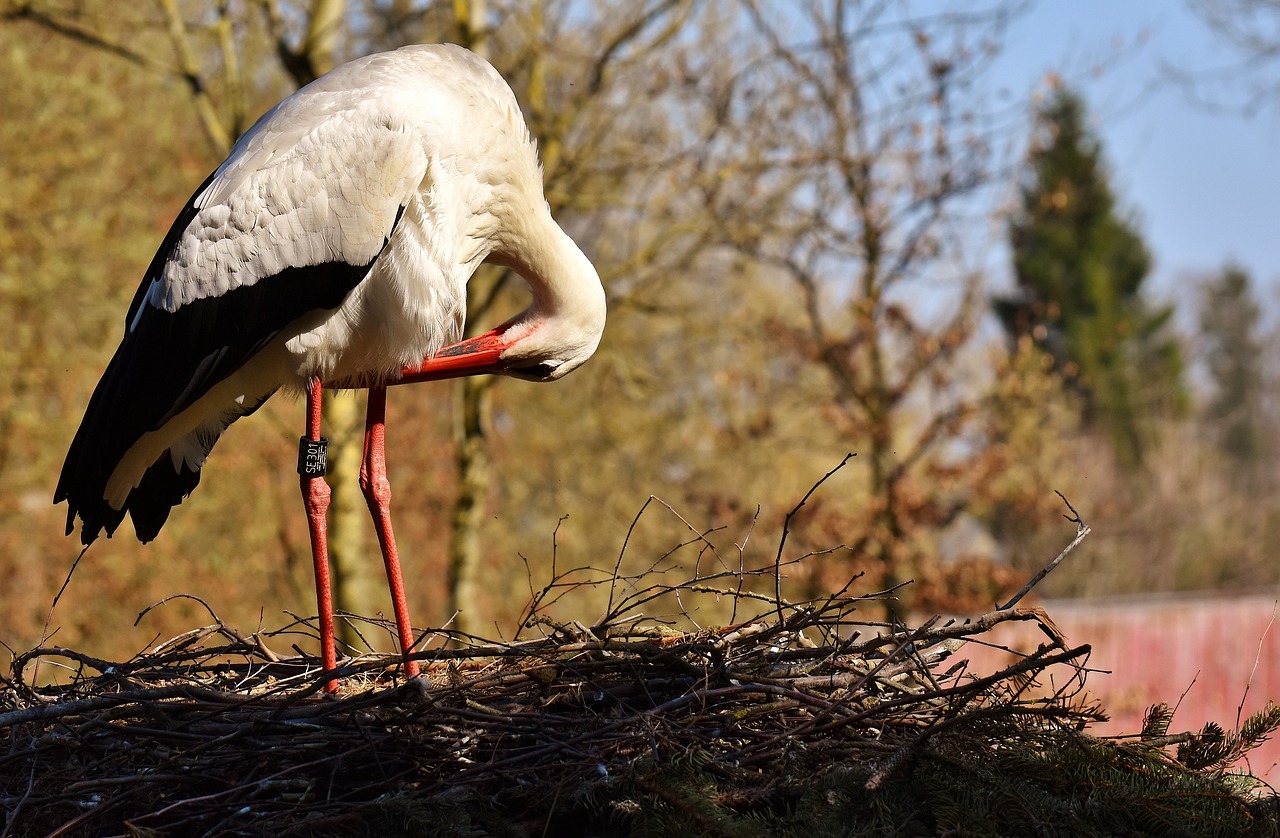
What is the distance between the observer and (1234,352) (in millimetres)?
42812

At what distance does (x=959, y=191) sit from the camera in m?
10.6

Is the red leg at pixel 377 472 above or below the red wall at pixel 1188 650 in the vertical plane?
above

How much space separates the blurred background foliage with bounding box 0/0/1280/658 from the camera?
9844 millimetres

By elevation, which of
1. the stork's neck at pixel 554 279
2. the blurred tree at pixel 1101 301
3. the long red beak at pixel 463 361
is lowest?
the long red beak at pixel 463 361

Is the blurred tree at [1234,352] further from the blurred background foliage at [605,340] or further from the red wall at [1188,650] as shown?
the red wall at [1188,650]

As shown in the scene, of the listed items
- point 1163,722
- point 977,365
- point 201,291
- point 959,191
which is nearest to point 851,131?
point 959,191

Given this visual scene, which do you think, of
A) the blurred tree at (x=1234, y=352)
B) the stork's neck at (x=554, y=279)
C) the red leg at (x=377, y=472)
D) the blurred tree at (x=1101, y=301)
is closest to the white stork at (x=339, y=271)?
the stork's neck at (x=554, y=279)

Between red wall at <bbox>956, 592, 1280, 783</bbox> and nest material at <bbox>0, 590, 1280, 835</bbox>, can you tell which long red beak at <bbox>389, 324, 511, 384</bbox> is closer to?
nest material at <bbox>0, 590, 1280, 835</bbox>

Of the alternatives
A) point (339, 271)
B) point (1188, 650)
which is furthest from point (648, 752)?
point (1188, 650)

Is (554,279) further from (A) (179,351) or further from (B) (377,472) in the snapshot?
(A) (179,351)

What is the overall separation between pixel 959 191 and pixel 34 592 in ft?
30.8

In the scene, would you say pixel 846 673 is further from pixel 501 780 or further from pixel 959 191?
pixel 959 191

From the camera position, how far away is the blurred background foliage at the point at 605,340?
32.3 feet

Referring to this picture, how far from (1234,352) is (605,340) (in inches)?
1471
